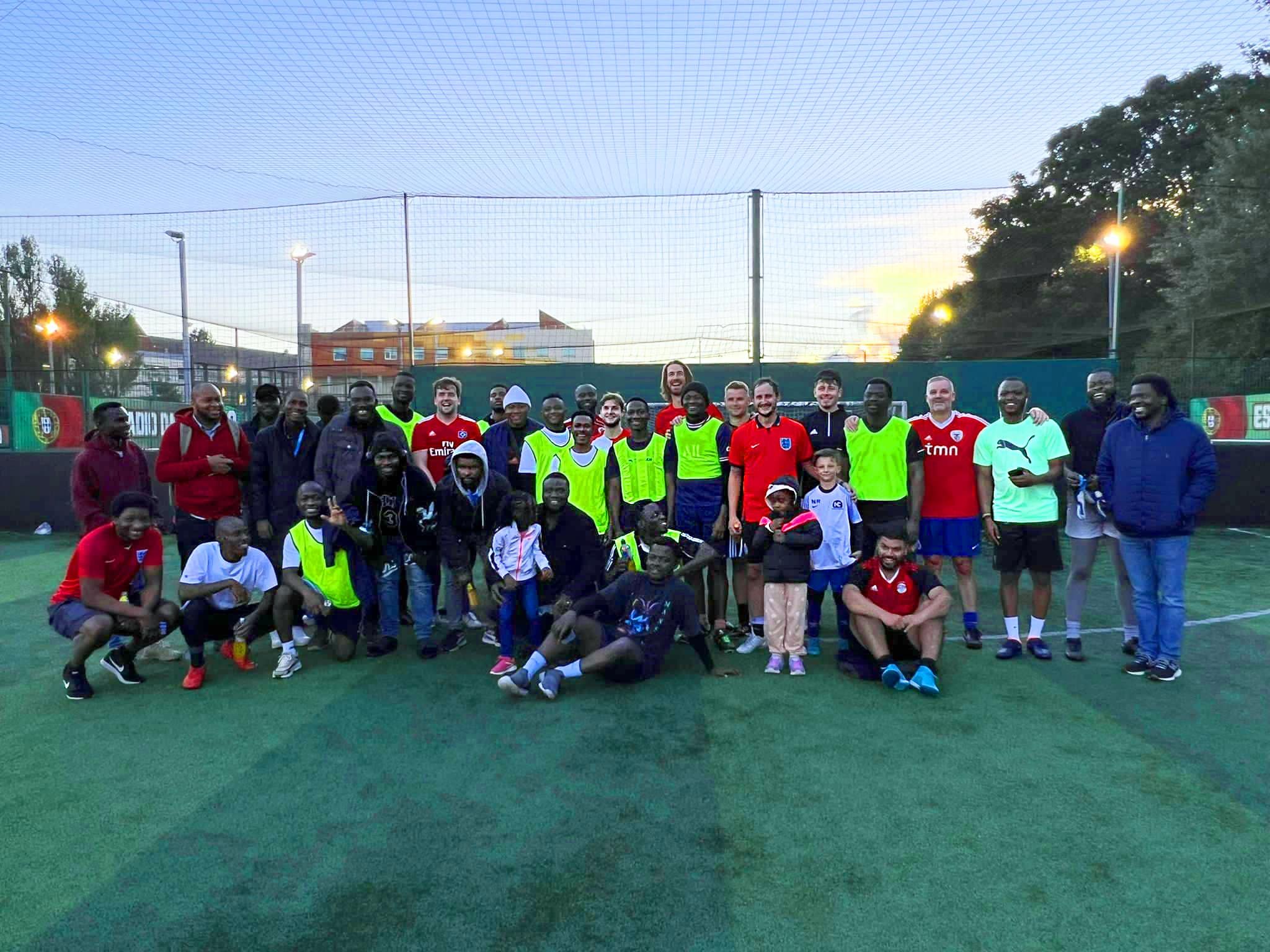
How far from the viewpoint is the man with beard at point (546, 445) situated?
6.39 metres

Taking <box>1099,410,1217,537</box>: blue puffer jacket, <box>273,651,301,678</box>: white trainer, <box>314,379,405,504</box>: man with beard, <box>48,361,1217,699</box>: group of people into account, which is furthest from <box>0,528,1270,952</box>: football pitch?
<box>314,379,405,504</box>: man with beard

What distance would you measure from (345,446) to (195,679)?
1.87 metres

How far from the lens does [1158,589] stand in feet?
16.7

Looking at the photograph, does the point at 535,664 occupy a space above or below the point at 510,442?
below

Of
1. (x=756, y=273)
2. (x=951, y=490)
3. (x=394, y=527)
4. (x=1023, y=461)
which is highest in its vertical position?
(x=756, y=273)

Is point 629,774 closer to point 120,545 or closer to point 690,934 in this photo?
point 690,934

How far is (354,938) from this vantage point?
99.9 inches

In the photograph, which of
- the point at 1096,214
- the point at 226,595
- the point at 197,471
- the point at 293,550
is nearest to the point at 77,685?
the point at 226,595

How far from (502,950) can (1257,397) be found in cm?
1386

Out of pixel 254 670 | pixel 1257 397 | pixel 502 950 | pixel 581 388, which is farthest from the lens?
pixel 1257 397

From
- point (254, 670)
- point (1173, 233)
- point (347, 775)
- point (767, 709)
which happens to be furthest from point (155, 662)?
point (1173, 233)

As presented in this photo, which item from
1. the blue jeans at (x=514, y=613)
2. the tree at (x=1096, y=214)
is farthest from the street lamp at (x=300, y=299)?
the tree at (x=1096, y=214)

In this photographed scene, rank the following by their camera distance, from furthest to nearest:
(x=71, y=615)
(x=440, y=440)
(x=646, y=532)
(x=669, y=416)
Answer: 1. (x=440, y=440)
2. (x=669, y=416)
3. (x=646, y=532)
4. (x=71, y=615)

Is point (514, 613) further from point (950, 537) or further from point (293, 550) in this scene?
point (950, 537)
